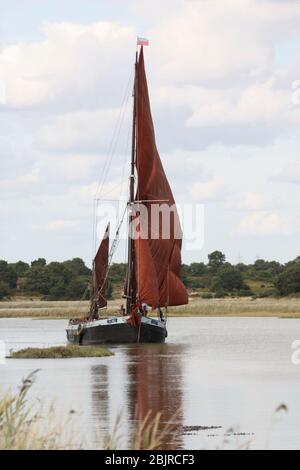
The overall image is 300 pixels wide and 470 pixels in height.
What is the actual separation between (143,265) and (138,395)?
31376 millimetres

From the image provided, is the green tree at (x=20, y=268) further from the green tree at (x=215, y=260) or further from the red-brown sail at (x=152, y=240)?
the red-brown sail at (x=152, y=240)

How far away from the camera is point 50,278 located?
158000 mm

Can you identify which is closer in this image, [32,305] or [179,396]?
[179,396]

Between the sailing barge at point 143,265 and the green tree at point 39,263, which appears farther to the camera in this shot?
the green tree at point 39,263

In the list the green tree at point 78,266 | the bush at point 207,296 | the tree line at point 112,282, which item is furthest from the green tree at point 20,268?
the bush at point 207,296

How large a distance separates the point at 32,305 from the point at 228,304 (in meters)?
27.0

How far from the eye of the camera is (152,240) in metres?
66.5

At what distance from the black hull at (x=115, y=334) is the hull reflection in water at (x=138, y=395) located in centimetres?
1087

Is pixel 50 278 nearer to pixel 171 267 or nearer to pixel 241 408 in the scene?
pixel 171 267

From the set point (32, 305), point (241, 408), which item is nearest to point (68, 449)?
point (241, 408)

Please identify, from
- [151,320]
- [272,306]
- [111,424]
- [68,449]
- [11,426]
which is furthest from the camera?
[272,306]

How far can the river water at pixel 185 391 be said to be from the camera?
25.5 meters

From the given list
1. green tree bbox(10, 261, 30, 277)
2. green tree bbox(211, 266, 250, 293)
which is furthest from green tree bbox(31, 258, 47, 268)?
green tree bbox(211, 266, 250, 293)

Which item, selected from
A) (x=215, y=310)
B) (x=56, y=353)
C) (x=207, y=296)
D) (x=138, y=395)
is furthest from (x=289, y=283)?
(x=138, y=395)
